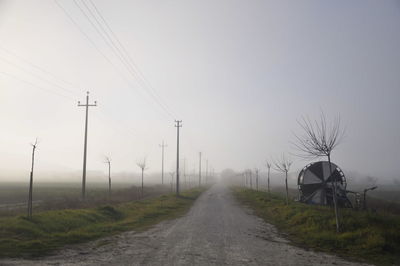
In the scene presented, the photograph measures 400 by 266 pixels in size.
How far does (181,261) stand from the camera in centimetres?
845

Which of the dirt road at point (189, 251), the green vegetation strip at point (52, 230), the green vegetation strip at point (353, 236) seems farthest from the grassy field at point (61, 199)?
the green vegetation strip at point (353, 236)

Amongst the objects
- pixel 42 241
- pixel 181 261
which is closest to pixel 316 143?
pixel 181 261

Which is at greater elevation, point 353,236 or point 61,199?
point 61,199

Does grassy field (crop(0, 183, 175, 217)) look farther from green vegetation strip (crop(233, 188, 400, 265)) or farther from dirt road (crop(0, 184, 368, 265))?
green vegetation strip (crop(233, 188, 400, 265))

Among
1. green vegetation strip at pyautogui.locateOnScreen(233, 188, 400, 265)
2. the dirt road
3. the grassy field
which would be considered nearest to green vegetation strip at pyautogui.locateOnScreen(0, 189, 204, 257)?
the dirt road

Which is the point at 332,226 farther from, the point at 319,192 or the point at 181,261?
the point at 319,192

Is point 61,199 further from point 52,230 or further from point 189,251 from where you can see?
point 189,251

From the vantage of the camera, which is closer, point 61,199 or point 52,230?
point 52,230

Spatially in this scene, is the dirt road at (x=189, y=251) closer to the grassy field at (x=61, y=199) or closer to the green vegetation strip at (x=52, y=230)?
the green vegetation strip at (x=52, y=230)

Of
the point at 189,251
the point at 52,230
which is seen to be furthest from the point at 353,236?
the point at 52,230

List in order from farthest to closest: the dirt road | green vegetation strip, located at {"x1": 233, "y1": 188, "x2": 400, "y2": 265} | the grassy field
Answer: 1. the grassy field
2. green vegetation strip, located at {"x1": 233, "y1": 188, "x2": 400, "y2": 265}
3. the dirt road

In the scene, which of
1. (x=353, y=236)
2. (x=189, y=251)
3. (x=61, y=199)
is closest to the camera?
(x=189, y=251)

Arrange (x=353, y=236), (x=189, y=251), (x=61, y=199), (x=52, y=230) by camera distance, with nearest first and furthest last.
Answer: (x=189, y=251)
(x=353, y=236)
(x=52, y=230)
(x=61, y=199)

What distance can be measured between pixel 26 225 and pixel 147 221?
654 cm
